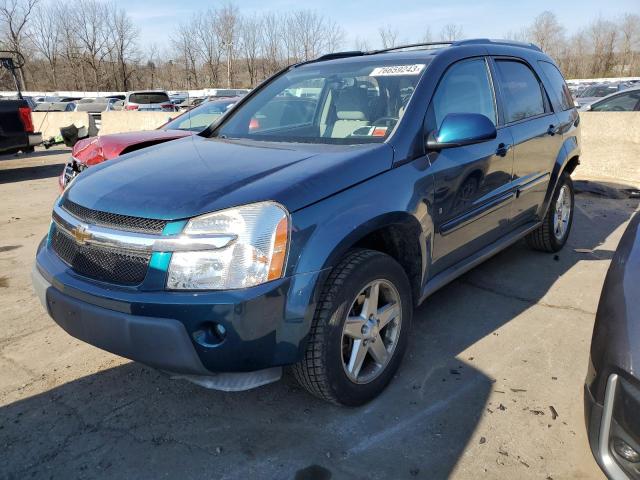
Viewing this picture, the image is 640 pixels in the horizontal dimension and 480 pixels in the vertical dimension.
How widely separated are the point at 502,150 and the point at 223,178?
211 cm

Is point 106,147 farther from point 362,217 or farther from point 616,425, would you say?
point 616,425

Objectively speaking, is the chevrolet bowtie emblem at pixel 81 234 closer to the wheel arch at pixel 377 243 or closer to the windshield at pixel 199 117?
the wheel arch at pixel 377 243

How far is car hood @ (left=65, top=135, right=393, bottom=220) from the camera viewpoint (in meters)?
2.30

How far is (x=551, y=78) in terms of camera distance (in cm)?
478

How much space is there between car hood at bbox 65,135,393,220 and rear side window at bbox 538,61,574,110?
279 cm

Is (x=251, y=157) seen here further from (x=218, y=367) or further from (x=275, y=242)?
(x=218, y=367)

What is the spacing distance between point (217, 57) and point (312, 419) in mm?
52885

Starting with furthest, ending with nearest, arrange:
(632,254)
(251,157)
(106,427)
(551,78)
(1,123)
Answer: (1,123), (551,78), (251,157), (106,427), (632,254)

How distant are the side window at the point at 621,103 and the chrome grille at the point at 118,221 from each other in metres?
11.2

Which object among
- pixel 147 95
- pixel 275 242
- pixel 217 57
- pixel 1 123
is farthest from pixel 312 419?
pixel 217 57

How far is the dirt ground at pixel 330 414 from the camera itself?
235 cm

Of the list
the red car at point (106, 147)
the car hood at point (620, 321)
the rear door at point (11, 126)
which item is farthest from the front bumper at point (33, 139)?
the car hood at point (620, 321)

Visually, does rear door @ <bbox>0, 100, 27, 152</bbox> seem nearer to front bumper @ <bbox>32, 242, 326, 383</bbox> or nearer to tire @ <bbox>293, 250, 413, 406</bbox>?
front bumper @ <bbox>32, 242, 326, 383</bbox>

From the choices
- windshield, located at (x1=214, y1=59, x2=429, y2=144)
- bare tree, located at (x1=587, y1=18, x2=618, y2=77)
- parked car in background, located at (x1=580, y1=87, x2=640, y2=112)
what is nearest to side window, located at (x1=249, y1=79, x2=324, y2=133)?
windshield, located at (x1=214, y1=59, x2=429, y2=144)
